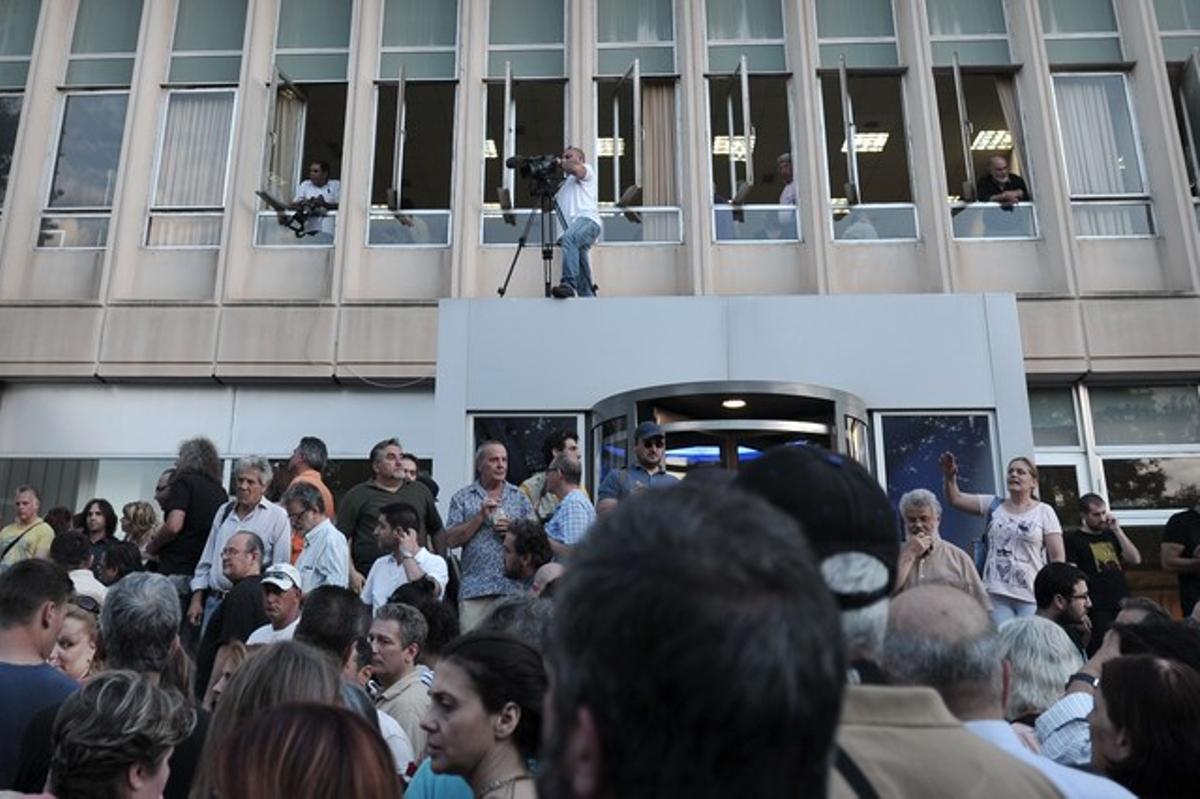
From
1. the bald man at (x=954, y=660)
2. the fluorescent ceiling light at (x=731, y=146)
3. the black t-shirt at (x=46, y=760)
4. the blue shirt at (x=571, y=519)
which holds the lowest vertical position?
the black t-shirt at (x=46, y=760)

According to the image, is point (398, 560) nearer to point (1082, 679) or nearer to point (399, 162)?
point (1082, 679)

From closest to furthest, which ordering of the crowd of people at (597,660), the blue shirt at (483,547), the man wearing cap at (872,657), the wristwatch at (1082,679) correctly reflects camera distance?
the crowd of people at (597,660), the man wearing cap at (872,657), the wristwatch at (1082,679), the blue shirt at (483,547)

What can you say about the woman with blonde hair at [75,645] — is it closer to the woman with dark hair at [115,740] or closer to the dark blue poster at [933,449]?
the woman with dark hair at [115,740]

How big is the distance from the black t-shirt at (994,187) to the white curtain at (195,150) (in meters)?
11.3

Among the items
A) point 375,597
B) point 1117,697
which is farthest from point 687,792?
point 375,597

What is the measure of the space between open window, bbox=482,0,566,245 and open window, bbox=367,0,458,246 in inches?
25.1

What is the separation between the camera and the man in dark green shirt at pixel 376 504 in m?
7.66

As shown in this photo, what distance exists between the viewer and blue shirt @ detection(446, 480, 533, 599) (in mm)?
6871

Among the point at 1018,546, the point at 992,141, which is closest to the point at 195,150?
the point at 992,141

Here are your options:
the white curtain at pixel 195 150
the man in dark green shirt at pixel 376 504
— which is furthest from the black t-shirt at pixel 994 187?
the white curtain at pixel 195 150

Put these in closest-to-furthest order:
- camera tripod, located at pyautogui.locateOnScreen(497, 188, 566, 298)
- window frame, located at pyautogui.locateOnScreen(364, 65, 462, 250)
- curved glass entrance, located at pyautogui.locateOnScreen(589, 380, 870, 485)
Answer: curved glass entrance, located at pyautogui.locateOnScreen(589, 380, 870, 485)
camera tripod, located at pyautogui.locateOnScreen(497, 188, 566, 298)
window frame, located at pyautogui.locateOnScreen(364, 65, 462, 250)

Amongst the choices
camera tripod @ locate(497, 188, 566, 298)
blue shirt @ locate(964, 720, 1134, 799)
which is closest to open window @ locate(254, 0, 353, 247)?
camera tripod @ locate(497, 188, 566, 298)

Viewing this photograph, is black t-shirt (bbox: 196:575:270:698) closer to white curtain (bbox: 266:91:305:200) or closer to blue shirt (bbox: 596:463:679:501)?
blue shirt (bbox: 596:463:679:501)

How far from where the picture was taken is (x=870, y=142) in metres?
15.2
